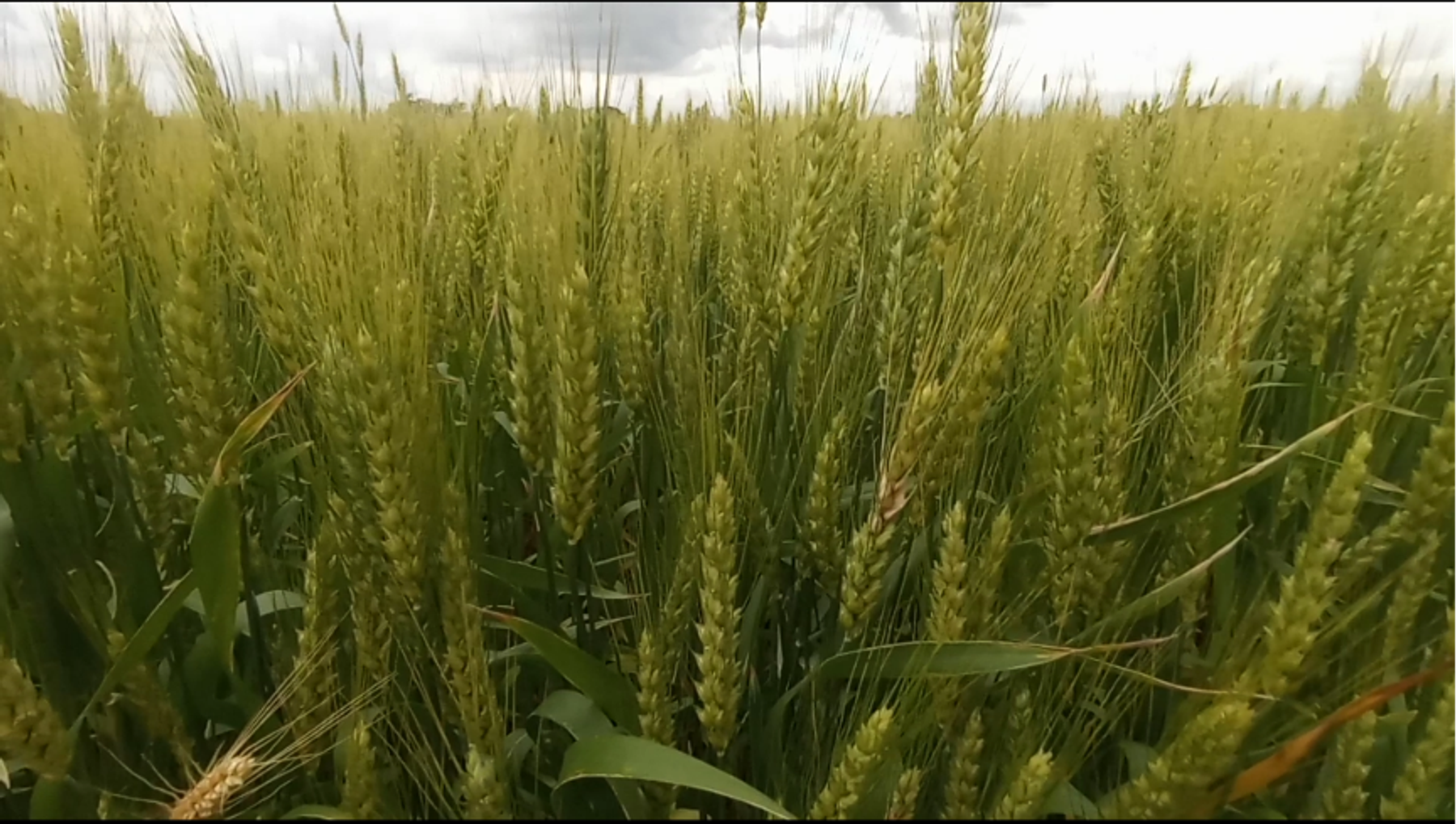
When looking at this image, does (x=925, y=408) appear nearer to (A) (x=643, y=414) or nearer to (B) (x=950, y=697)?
(B) (x=950, y=697)

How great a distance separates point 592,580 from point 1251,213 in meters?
1.00

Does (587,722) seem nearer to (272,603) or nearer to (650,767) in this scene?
(650,767)

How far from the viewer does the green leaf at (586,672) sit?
697 mm

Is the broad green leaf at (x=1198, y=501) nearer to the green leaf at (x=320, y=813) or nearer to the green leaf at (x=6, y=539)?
the green leaf at (x=320, y=813)

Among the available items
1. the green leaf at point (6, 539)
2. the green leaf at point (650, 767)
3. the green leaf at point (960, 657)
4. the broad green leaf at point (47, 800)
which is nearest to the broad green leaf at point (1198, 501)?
the green leaf at point (960, 657)

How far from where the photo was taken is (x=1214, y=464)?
863 millimetres

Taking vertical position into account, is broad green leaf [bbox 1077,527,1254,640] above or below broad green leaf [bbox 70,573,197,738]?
above

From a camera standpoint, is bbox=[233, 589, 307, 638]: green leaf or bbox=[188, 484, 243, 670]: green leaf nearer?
bbox=[188, 484, 243, 670]: green leaf

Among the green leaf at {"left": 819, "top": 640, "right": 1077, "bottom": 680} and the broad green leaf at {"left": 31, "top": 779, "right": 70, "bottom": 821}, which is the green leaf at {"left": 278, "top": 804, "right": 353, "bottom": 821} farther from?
the green leaf at {"left": 819, "top": 640, "right": 1077, "bottom": 680}

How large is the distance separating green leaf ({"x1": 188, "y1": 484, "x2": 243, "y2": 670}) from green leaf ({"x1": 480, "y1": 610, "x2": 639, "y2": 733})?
221mm

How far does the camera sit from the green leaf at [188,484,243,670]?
72cm

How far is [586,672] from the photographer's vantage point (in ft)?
2.38

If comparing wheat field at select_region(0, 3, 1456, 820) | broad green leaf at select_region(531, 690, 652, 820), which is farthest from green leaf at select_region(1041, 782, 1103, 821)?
broad green leaf at select_region(531, 690, 652, 820)

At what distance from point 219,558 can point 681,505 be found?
39 cm
